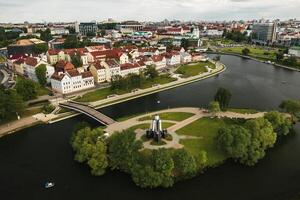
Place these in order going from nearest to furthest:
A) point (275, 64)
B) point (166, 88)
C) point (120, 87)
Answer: point (120, 87)
point (166, 88)
point (275, 64)

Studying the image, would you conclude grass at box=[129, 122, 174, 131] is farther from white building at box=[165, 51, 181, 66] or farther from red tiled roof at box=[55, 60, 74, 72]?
white building at box=[165, 51, 181, 66]

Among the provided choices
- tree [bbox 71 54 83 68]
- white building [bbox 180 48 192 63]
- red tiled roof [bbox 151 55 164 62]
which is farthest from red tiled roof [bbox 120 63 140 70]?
white building [bbox 180 48 192 63]

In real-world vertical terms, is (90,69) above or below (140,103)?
above

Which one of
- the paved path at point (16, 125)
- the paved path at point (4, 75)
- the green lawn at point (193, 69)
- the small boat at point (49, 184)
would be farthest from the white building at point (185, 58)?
the small boat at point (49, 184)

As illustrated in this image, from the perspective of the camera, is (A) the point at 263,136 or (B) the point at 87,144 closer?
(B) the point at 87,144

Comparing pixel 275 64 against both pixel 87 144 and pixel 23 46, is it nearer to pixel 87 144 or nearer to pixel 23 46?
pixel 87 144

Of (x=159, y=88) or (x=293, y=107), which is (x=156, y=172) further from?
(x=159, y=88)

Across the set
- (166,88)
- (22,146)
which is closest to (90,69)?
(166,88)

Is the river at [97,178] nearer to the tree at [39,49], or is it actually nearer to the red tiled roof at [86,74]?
the red tiled roof at [86,74]
